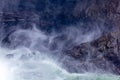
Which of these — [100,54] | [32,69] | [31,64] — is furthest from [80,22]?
[32,69]

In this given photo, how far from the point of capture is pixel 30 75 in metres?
17.8

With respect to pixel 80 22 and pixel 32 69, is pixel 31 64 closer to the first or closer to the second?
pixel 32 69

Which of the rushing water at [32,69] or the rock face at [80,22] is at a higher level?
the rock face at [80,22]

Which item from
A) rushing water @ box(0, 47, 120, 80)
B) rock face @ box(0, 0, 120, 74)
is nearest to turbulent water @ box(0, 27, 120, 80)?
rushing water @ box(0, 47, 120, 80)

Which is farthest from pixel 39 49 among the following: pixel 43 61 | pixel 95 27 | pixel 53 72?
pixel 95 27

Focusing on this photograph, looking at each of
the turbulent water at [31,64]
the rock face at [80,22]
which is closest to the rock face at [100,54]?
the rock face at [80,22]

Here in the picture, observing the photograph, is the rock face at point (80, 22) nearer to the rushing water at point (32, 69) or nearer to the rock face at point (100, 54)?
the rock face at point (100, 54)

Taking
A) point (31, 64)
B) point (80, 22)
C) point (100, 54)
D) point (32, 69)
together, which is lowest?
point (32, 69)

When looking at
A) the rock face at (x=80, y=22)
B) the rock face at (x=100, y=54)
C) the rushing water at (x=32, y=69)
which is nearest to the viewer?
the rushing water at (x=32, y=69)

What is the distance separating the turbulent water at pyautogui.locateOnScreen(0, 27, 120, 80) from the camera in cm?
1764

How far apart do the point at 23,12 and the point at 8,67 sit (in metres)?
4.73

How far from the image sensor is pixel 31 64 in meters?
18.8

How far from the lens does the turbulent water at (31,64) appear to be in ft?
57.9

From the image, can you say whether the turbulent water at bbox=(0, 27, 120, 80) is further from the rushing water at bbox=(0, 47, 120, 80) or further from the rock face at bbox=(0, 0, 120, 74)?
the rock face at bbox=(0, 0, 120, 74)
